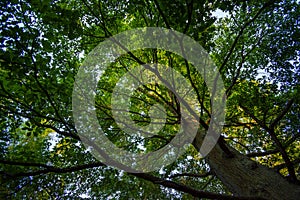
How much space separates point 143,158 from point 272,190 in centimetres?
395

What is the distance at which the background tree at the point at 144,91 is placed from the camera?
10.7ft

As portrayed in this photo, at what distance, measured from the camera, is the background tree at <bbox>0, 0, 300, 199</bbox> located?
10.7 ft

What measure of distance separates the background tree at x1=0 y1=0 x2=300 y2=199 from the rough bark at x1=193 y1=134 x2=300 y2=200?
0.02 m

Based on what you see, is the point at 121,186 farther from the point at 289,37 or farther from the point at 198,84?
the point at 289,37

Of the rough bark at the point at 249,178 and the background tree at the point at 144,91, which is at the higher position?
the background tree at the point at 144,91

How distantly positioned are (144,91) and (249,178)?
16.2ft

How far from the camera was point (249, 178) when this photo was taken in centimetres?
367

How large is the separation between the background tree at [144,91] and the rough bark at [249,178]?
0.02m

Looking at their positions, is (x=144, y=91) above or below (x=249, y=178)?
above

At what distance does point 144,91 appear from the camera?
7996 millimetres

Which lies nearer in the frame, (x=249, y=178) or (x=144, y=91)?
(x=249, y=178)

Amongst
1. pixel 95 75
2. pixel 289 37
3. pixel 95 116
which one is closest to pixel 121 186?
pixel 95 116

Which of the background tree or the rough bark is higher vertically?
the background tree

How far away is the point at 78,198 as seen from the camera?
20.8 feet
